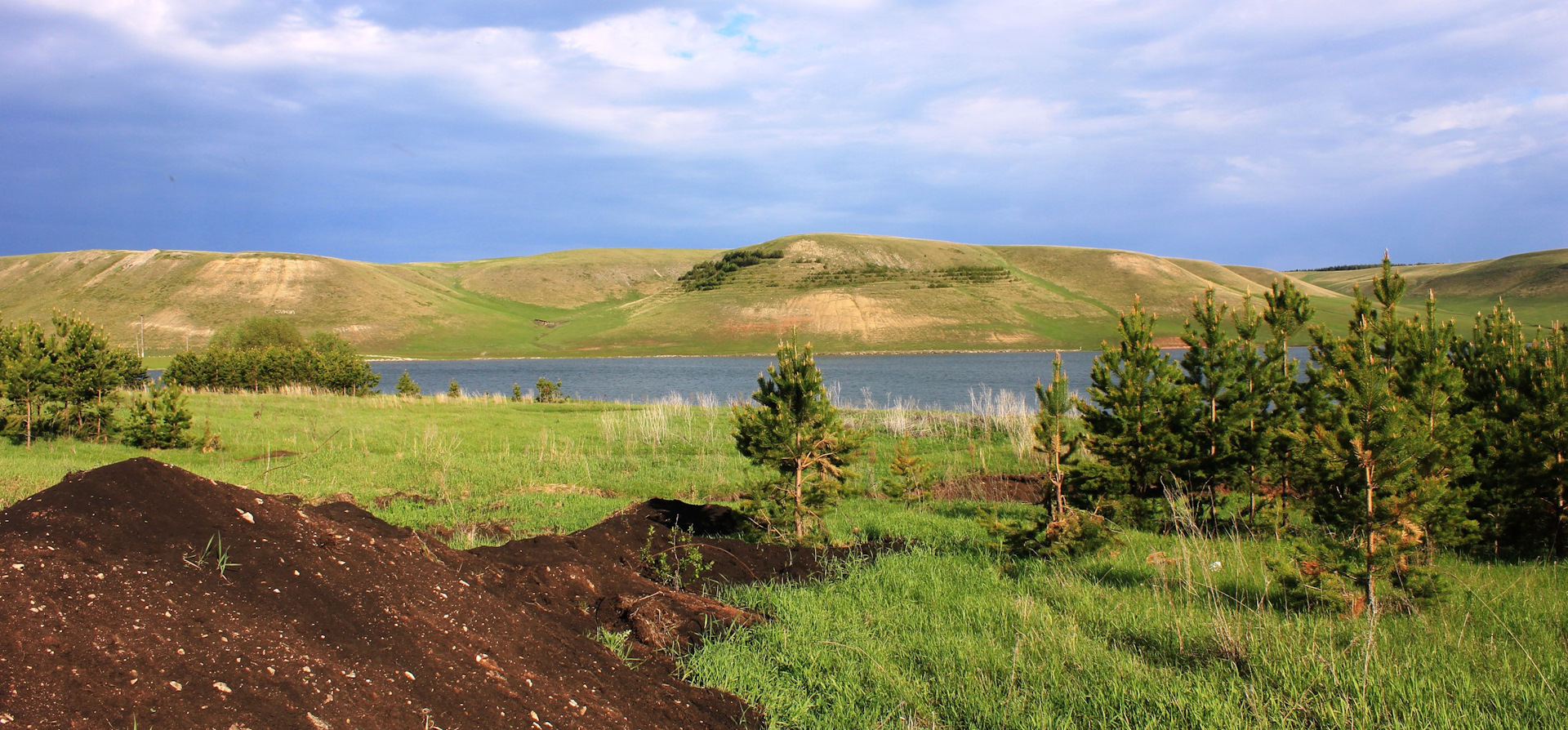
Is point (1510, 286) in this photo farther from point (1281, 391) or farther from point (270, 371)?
point (270, 371)

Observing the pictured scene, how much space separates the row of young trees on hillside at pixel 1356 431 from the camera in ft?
20.8

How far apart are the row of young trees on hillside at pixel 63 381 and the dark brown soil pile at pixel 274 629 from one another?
1647cm

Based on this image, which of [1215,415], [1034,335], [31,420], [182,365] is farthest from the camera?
[1034,335]

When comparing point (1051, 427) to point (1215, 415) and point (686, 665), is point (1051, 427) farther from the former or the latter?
point (686, 665)

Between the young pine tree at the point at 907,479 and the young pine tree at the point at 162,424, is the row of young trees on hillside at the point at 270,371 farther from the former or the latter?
the young pine tree at the point at 907,479

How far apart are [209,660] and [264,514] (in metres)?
1.63

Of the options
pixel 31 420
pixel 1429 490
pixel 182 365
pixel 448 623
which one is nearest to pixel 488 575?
pixel 448 623

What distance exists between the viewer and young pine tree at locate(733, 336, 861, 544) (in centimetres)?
949

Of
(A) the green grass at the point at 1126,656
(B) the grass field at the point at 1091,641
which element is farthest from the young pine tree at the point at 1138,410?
(A) the green grass at the point at 1126,656

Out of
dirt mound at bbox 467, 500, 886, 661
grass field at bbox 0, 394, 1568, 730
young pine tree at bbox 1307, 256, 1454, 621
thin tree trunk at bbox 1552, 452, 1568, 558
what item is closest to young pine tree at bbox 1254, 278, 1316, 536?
grass field at bbox 0, 394, 1568, 730

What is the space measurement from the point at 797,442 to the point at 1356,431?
5.38 metres

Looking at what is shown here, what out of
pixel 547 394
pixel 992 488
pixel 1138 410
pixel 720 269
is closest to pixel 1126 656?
pixel 1138 410

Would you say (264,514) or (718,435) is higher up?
(264,514)

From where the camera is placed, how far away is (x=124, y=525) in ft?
14.4
